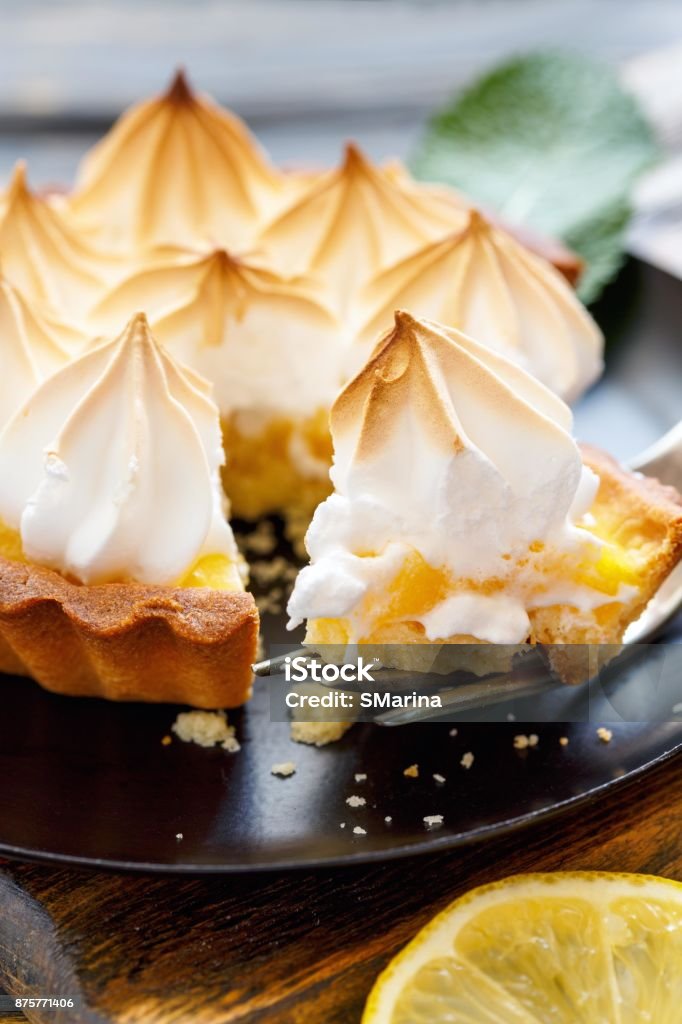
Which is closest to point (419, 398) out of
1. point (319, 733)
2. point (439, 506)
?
point (439, 506)

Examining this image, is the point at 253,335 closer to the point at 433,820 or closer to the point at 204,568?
the point at 204,568

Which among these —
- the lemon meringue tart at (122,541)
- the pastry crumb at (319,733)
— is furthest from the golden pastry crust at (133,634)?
the pastry crumb at (319,733)

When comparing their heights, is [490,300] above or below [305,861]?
above

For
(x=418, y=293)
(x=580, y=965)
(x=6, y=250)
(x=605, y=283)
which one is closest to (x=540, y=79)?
(x=605, y=283)

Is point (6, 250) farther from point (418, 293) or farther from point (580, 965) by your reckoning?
point (580, 965)

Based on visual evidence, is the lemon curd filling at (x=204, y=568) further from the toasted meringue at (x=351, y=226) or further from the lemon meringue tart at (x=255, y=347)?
the toasted meringue at (x=351, y=226)

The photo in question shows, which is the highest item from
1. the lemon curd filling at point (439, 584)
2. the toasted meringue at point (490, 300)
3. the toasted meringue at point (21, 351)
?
the toasted meringue at point (490, 300)
